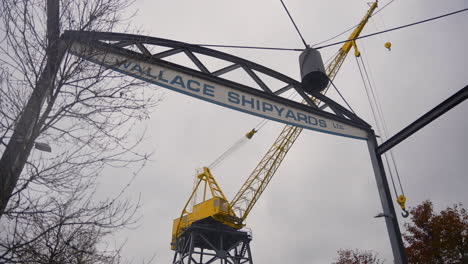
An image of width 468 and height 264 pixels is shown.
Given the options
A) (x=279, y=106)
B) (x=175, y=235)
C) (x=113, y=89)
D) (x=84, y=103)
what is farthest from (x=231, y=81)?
(x=175, y=235)

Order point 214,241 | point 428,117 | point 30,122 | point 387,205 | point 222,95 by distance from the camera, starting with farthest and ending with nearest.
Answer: point 214,241 < point 387,205 < point 222,95 < point 428,117 < point 30,122

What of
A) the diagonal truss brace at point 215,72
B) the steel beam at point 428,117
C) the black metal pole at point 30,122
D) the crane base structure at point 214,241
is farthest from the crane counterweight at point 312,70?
the crane base structure at point 214,241

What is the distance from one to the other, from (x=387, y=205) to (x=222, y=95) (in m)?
4.52

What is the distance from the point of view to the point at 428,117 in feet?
21.0

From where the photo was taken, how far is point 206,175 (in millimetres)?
36844

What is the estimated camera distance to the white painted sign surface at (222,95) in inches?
212

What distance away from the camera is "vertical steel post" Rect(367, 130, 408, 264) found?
255 inches

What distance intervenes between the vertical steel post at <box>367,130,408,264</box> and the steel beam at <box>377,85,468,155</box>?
1.40 ft

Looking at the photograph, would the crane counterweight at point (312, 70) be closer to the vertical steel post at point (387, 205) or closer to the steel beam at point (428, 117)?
the steel beam at point (428, 117)

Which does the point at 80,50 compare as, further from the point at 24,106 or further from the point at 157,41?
the point at 157,41

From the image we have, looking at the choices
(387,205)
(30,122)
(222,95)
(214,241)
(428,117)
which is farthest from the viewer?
(214,241)

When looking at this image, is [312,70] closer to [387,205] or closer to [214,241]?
[387,205]

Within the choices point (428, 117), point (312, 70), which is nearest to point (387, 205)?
point (428, 117)

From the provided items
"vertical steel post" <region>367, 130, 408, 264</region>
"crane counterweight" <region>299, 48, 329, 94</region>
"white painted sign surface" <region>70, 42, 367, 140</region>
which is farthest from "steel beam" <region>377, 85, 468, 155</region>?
"crane counterweight" <region>299, 48, 329, 94</region>
